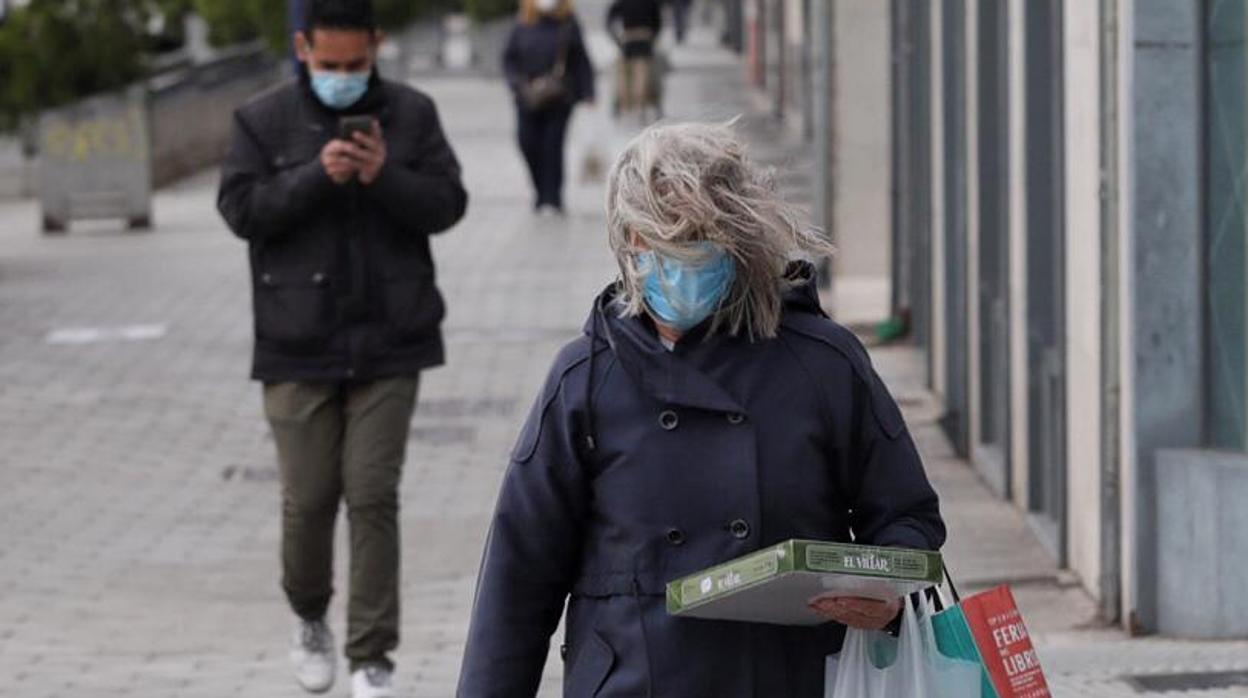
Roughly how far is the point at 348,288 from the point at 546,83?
612 inches

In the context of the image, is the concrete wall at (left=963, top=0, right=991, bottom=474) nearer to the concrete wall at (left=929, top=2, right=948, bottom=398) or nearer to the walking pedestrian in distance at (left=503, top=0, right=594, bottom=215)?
the concrete wall at (left=929, top=2, right=948, bottom=398)

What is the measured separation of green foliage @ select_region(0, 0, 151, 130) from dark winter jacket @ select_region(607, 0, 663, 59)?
7707 mm

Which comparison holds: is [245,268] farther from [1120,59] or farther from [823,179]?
[1120,59]

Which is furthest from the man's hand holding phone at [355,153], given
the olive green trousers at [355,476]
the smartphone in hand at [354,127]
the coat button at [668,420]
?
the coat button at [668,420]

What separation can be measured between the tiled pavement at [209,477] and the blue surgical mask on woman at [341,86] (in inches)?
46.5

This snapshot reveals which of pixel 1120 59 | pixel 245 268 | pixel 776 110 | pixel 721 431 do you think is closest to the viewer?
pixel 721 431

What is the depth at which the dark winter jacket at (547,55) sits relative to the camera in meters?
23.2

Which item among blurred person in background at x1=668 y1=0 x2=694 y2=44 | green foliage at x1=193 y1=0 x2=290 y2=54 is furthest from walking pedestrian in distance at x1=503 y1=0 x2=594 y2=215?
blurred person in background at x1=668 y1=0 x2=694 y2=44

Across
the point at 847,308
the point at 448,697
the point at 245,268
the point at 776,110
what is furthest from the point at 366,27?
the point at 776,110

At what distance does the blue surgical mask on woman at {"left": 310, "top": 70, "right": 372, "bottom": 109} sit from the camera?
24.9ft

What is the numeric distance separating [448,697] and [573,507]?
12.7 feet

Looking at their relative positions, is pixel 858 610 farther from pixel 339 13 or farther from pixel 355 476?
pixel 339 13

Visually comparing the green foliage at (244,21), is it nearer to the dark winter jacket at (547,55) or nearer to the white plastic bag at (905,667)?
the dark winter jacket at (547,55)

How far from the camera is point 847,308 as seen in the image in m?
16.6
